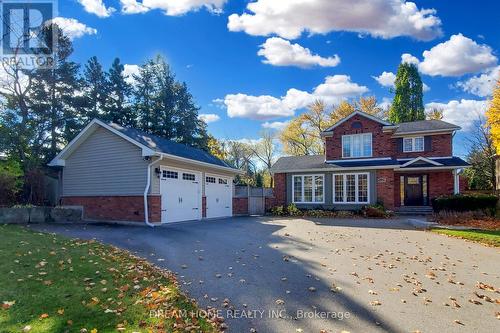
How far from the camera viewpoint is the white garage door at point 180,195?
47.7 feet

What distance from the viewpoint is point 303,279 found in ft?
20.8

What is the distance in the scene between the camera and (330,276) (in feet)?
21.5

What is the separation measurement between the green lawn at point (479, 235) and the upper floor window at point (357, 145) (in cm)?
→ 927

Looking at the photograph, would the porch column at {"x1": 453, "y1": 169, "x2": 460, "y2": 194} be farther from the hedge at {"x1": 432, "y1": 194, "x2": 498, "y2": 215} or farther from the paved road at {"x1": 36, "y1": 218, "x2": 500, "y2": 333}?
the paved road at {"x1": 36, "y1": 218, "x2": 500, "y2": 333}

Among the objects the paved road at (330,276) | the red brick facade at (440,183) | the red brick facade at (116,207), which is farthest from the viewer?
the red brick facade at (440,183)

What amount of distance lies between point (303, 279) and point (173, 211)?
9.81m

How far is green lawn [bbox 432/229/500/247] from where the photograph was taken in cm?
1100

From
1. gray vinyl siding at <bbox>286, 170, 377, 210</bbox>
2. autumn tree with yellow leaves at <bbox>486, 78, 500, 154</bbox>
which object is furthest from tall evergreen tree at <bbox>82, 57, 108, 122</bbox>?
autumn tree with yellow leaves at <bbox>486, 78, 500, 154</bbox>

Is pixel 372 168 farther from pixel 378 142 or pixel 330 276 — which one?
pixel 330 276

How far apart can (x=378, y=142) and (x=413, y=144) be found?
172 inches

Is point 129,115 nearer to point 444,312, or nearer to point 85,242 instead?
point 85,242

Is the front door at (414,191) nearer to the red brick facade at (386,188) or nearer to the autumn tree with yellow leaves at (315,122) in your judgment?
the red brick facade at (386,188)

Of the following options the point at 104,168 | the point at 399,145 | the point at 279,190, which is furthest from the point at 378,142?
the point at 104,168

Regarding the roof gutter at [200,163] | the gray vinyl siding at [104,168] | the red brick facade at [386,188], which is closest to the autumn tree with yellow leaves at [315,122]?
the red brick facade at [386,188]
